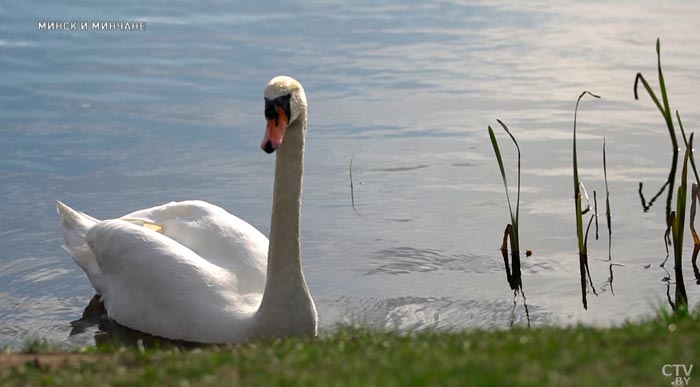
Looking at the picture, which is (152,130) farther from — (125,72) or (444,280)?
(444,280)

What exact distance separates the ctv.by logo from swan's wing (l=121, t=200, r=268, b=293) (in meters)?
4.05

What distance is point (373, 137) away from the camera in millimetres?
13859

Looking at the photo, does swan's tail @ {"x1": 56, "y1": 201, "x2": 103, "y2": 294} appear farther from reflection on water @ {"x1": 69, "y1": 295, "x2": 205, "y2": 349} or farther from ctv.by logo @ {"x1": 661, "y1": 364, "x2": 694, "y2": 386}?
ctv.by logo @ {"x1": 661, "y1": 364, "x2": 694, "y2": 386}

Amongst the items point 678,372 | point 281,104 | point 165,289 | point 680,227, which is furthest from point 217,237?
point 678,372

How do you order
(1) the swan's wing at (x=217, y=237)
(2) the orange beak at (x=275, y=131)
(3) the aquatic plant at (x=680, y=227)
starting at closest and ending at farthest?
(2) the orange beak at (x=275, y=131)
(3) the aquatic plant at (x=680, y=227)
(1) the swan's wing at (x=217, y=237)

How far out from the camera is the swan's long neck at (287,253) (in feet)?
27.6

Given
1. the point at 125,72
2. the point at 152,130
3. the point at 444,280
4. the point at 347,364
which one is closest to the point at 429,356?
the point at 347,364

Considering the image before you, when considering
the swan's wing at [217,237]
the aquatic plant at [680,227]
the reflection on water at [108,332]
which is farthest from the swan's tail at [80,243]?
the aquatic plant at [680,227]

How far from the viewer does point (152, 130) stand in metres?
14.3

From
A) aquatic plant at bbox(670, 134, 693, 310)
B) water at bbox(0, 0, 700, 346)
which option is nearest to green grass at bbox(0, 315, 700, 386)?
aquatic plant at bbox(670, 134, 693, 310)

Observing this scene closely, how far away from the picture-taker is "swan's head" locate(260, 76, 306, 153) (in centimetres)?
798

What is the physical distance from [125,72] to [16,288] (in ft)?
22.6

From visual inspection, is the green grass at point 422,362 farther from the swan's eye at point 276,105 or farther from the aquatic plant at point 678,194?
the aquatic plant at point 678,194

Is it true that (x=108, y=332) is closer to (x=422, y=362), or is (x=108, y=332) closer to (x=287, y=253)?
(x=287, y=253)
